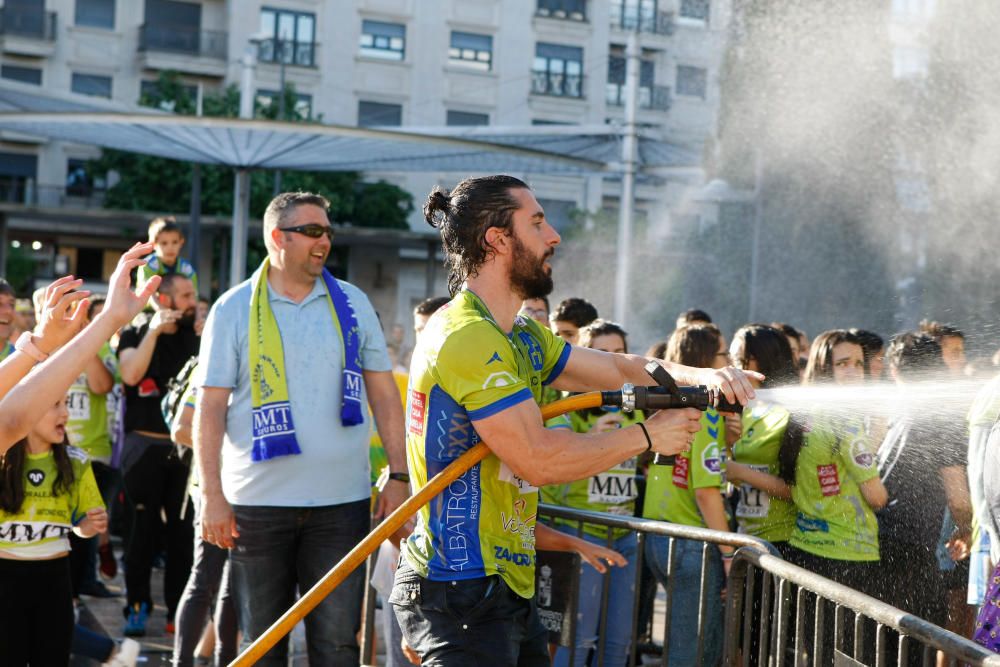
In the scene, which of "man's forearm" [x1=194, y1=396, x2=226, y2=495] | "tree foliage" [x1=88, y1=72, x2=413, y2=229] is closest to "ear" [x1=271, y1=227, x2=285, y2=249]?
"man's forearm" [x1=194, y1=396, x2=226, y2=495]

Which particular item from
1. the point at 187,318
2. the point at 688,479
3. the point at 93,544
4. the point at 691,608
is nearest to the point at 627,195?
the point at 187,318

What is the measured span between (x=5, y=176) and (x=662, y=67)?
21.1 metres

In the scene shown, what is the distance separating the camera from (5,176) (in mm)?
40438

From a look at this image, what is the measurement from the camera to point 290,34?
42.2 meters

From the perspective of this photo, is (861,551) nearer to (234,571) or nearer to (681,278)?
(234,571)

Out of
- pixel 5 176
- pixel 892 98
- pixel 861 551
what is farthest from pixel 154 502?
pixel 5 176

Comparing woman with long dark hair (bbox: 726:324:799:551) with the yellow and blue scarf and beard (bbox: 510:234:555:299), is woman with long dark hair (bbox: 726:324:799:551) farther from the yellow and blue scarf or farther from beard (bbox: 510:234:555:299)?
beard (bbox: 510:234:555:299)

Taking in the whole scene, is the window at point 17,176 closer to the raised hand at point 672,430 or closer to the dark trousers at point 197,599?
the dark trousers at point 197,599

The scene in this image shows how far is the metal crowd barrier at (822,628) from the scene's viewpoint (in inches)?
113

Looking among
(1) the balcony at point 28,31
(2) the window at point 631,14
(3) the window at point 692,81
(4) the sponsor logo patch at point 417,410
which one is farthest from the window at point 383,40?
(4) the sponsor logo patch at point 417,410

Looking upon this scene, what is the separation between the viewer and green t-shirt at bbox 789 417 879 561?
17.0 feet

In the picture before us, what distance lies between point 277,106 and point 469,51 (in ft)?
26.7

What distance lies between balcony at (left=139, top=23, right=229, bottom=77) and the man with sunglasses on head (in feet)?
126

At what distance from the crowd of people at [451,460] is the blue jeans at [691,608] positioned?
0.01m
